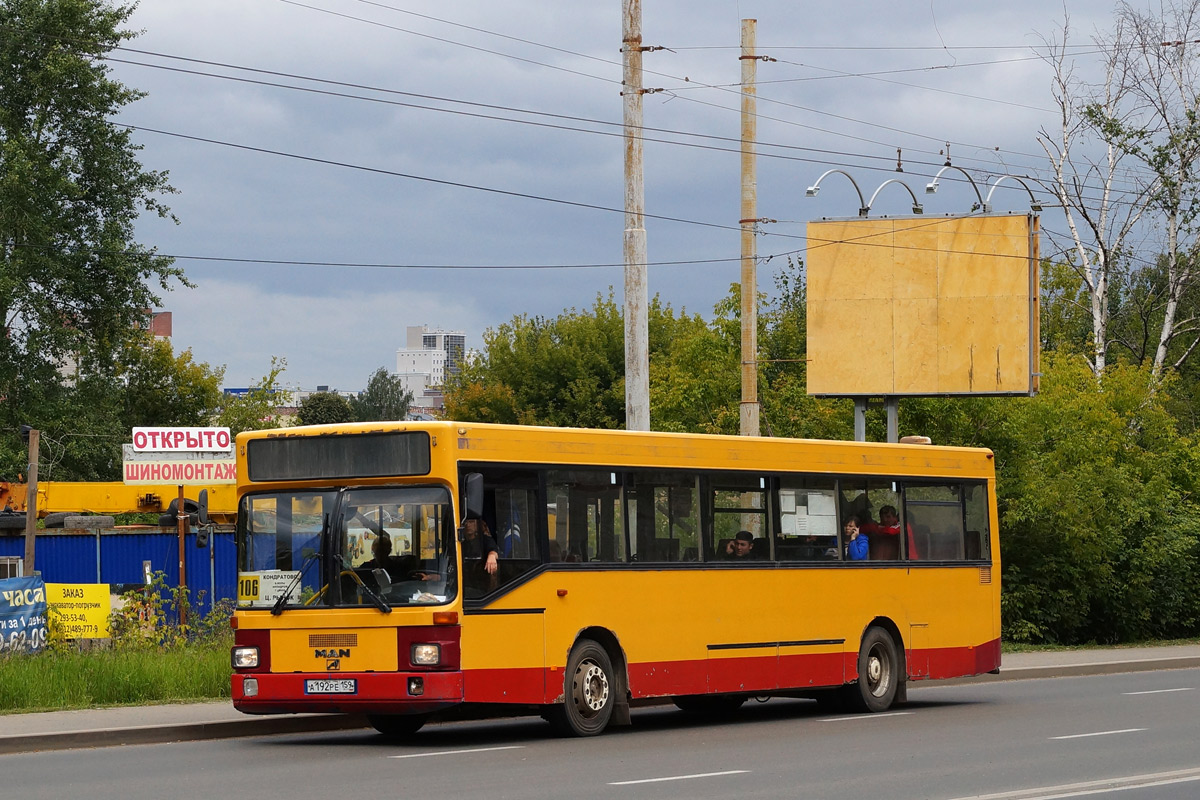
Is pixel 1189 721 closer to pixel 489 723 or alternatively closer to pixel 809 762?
pixel 809 762

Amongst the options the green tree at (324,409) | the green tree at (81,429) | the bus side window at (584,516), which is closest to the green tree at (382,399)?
the green tree at (324,409)

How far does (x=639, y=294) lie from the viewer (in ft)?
68.5

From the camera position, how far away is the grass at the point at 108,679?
55.2 feet

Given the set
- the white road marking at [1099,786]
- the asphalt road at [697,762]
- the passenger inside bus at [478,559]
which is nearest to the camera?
the white road marking at [1099,786]

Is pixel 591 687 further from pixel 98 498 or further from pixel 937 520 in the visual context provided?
pixel 98 498

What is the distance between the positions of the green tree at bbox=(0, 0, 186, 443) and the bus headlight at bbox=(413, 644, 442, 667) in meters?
36.0

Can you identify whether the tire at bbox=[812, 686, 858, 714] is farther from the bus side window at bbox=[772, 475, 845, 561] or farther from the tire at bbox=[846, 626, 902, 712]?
the bus side window at bbox=[772, 475, 845, 561]

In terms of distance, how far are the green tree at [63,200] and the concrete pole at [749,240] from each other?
26.9 m

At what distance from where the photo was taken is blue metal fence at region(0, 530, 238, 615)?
3325cm

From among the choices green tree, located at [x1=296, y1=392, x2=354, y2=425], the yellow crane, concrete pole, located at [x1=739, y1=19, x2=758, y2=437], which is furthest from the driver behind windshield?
green tree, located at [x1=296, y1=392, x2=354, y2=425]

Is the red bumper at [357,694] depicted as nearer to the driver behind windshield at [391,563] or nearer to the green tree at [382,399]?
the driver behind windshield at [391,563]

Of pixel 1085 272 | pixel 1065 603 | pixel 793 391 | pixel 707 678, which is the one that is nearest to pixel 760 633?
pixel 707 678

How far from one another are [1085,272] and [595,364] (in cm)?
3983

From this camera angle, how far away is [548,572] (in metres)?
14.8
